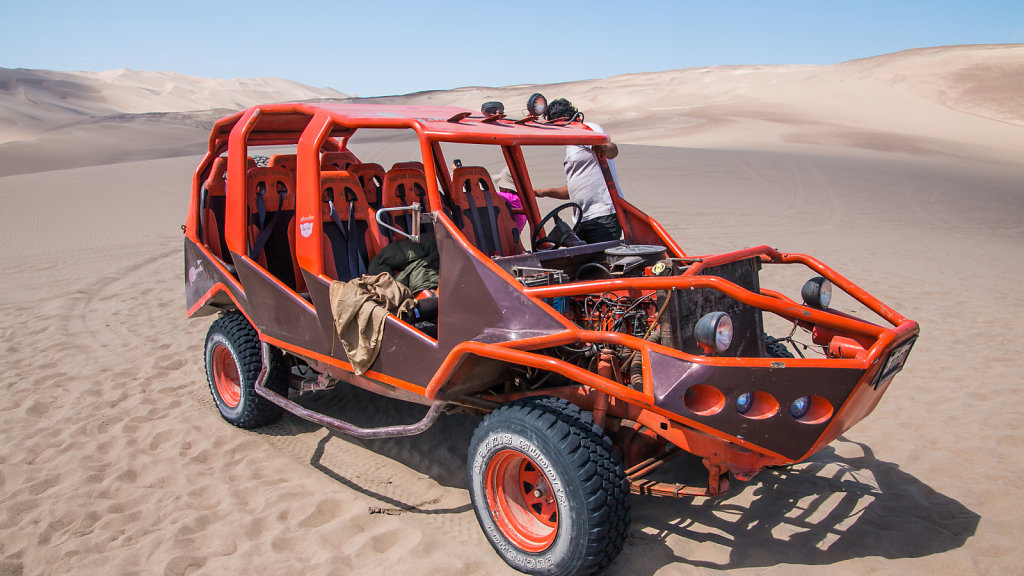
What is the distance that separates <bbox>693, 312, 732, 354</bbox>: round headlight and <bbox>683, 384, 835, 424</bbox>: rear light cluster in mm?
176

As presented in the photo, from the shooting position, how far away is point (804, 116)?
127 ft

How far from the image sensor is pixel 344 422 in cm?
432

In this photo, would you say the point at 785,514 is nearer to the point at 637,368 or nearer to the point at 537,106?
the point at 637,368

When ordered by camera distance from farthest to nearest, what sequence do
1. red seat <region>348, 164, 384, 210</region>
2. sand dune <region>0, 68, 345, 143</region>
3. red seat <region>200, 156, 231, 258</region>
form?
sand dune <region>0, 68, 345, 143</region> → red seat <region>348, 164, 384, 210</region> → red seat <region>200, 156, 231, 258</region>

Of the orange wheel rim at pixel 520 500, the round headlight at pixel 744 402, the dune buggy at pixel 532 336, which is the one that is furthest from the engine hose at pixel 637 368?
the orange wheel rim at pixel 520 500

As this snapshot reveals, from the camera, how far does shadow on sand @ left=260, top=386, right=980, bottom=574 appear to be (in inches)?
132

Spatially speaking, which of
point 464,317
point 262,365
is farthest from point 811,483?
point 262,365

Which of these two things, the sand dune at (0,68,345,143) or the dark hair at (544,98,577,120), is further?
the sand dune at (0,68,345,143)

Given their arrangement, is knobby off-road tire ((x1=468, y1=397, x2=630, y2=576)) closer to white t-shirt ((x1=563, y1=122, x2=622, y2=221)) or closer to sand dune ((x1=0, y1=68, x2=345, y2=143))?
white t-shirt ((x1=563, y1=122, x2=622, y2=221))

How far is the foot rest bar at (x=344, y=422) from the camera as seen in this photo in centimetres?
356

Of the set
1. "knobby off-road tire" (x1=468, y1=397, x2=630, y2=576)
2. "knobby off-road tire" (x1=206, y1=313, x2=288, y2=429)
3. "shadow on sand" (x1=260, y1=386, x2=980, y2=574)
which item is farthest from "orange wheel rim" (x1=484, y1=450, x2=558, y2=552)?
"knobby off-road tire" (x1=206, y1=313, x2=288, y2=429)

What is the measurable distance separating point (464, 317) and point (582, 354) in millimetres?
617

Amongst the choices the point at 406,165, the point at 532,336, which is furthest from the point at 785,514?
the point at 406,165

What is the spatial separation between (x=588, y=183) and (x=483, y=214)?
3.34ft
